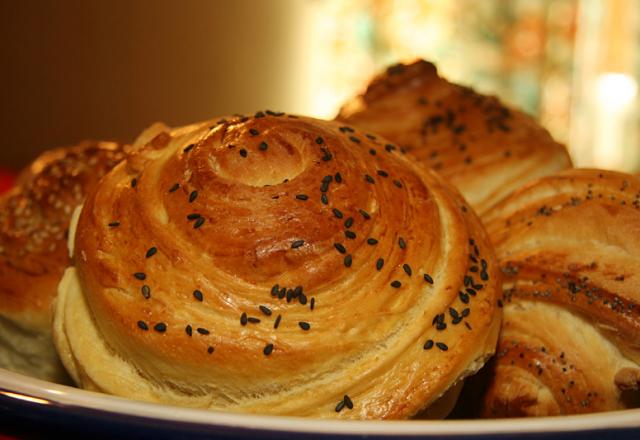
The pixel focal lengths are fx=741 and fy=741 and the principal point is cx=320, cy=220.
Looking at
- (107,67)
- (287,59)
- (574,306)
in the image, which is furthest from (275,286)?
(287,59)

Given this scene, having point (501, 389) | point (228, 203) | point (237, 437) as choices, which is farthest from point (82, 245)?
point (501, 389)

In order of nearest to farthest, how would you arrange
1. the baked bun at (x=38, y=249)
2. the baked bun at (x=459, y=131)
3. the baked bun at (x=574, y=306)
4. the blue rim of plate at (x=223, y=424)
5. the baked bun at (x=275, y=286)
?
the blue rim of plate at (x=223, y=424)
the baked bun at (x=275, y=286)
the baked bun at (x=574, y=306)
the baked bun at (x=38, y=249)
the baked bun at (x=459, y=131)

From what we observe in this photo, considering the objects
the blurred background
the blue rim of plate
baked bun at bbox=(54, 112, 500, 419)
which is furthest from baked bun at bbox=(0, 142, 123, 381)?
the blurred background

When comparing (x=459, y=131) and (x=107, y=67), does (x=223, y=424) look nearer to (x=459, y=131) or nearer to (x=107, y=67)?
(x=459, y=131)

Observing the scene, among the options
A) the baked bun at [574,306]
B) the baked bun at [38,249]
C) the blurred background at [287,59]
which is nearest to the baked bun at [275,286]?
the baked bun at [574,306]

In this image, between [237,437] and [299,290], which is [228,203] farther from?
[237,437]

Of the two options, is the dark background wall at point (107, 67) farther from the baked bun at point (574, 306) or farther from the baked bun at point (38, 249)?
the baked bun at point (574, 306)
